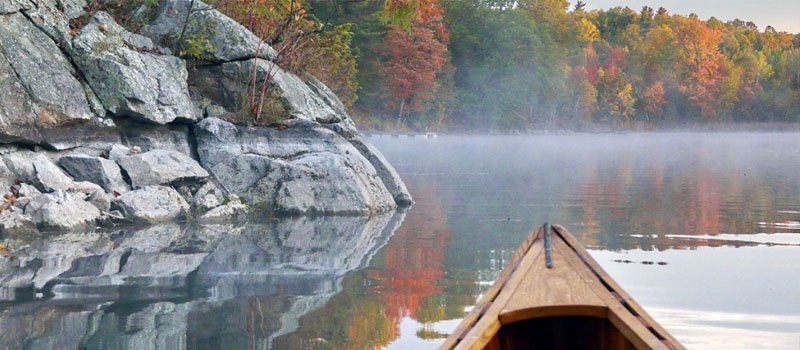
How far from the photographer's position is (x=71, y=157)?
12.9 m

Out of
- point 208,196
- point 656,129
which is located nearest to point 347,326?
point 208,196

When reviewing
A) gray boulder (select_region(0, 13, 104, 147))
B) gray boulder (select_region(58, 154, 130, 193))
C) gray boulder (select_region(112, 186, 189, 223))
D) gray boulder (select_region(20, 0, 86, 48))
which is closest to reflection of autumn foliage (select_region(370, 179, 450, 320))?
gray boulder (select_region(112, 186, 189, 223))

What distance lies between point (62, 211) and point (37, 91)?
1.87 m

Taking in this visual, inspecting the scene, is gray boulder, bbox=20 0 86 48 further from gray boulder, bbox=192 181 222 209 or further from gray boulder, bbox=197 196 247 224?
gray boulder, bbox=197 196 247 224

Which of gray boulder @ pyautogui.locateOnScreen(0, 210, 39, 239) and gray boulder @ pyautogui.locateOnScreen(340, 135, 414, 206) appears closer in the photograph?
gray boulder @ pyautogui.locateOnScreen(0, 210, 39, 239)

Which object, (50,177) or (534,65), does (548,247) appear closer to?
(50,177)

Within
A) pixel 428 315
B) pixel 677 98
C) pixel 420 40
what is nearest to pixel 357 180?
pixel 428 315

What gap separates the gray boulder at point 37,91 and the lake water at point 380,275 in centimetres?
181

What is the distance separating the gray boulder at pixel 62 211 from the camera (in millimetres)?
11805

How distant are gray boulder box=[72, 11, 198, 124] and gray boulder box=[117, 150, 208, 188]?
820 mm

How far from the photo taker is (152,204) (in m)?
13.0

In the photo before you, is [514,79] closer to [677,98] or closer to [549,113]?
[549,113]

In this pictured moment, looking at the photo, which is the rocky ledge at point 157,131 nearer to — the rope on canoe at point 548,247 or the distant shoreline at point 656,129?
the rope on canoe at point 548,247

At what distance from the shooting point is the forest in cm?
3444
